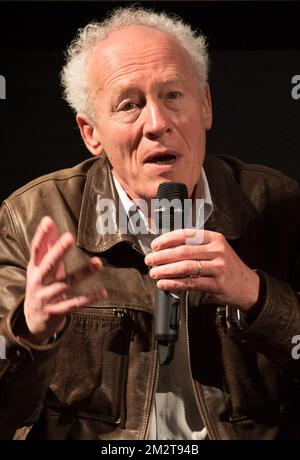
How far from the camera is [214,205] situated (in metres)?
1.90

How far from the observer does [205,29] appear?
1.95m

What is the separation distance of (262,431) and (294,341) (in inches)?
9.6

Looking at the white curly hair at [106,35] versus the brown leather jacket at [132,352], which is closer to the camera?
the brown leather jacket at [132,352]

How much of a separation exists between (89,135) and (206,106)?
1.07ft

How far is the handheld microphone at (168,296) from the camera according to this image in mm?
1398

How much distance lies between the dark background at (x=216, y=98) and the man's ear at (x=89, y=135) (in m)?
0.08

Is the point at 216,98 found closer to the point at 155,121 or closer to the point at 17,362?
the point at 155,121

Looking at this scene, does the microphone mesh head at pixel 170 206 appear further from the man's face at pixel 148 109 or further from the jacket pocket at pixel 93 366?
the jacket pocket at pixel 93 366

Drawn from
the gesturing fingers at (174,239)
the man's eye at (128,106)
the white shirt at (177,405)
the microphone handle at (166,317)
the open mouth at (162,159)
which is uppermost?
the man's eye at (128,106)

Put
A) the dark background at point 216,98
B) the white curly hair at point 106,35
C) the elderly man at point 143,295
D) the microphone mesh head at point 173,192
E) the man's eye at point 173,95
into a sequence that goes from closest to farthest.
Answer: the microphone mesh head at point 173,192 → the elderly man at point 143,295 → the man's eye at point 173,95 → the white curly hair at point 106,35 → the dark background at point 216,98

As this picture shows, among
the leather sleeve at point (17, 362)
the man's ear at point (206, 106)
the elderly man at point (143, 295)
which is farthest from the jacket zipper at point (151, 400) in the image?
the man's ear at point (206, 106)

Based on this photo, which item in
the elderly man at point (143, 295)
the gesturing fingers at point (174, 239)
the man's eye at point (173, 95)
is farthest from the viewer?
the man's eye at point (173, 95)

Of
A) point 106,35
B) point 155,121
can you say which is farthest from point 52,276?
point 106,35
